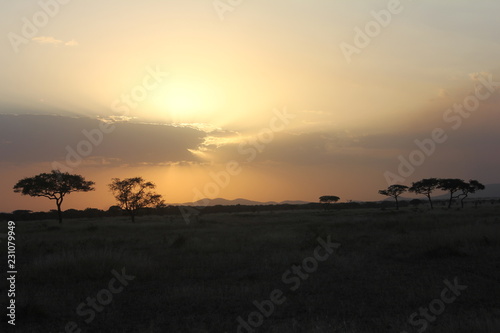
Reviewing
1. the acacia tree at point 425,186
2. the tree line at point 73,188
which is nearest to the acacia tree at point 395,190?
the acacia tree at point 425,186

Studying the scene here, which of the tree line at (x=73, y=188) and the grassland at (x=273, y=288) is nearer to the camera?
the grassland at (x=273, y=288)

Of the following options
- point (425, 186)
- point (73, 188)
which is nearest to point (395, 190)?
point (425, 186)

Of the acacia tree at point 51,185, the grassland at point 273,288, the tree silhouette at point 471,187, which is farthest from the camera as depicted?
the tree silhouette at point 471,187

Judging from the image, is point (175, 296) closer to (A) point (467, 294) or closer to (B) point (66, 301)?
(B) point (66, 301)

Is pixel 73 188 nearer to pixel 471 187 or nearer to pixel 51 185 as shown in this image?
pixel 51 185

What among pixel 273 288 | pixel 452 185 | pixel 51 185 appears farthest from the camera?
pixel 452 185

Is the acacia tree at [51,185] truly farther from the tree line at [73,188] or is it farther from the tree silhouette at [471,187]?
the tree silhouette at [471,187]

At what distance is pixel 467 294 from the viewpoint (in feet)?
34.6

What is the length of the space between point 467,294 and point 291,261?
6837 millimetres

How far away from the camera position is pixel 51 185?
194 ft

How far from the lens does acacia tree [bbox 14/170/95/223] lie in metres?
59.0

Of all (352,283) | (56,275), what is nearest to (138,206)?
(56,275)

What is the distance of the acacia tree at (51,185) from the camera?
5900 cm

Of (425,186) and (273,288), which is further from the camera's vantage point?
(425,186)
